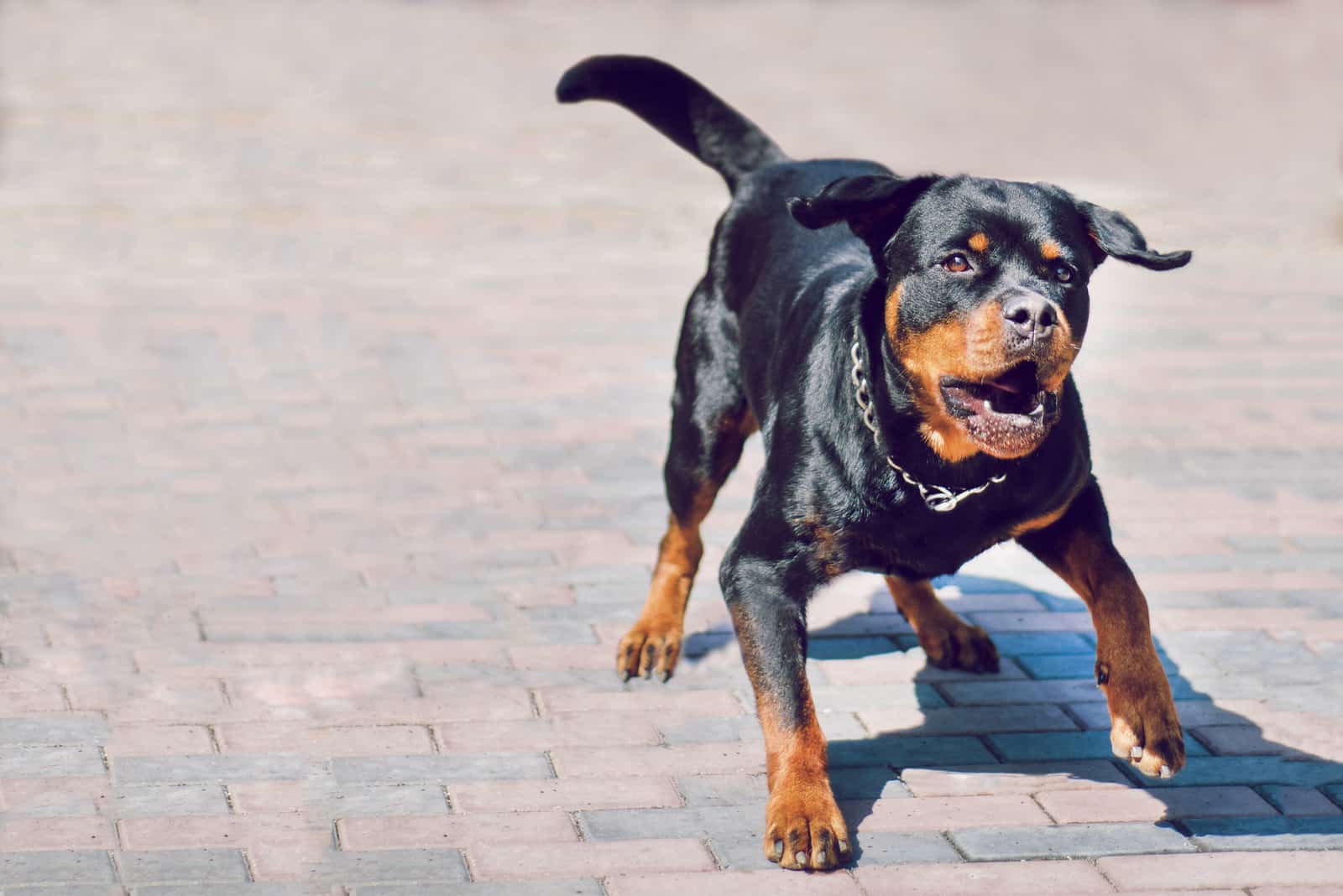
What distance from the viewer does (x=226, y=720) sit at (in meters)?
3.82

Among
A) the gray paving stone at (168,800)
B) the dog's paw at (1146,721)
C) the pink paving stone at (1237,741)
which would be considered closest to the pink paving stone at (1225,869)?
the dog's paw at (1146,721)

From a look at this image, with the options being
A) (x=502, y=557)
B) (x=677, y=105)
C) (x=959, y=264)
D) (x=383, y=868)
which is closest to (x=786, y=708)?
(x=383, y=868)

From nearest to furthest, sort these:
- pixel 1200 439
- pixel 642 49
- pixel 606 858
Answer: pixel 606 858
pixel 1200 439
pixel 642 49

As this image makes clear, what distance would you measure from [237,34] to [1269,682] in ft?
46.9

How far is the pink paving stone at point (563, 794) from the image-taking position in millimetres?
3457

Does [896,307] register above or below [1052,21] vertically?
above

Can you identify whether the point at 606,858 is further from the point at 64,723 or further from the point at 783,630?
the point at 64,723

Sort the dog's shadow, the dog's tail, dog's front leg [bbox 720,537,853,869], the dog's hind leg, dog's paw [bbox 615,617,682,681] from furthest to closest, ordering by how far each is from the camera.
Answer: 1. the dog's tail
2. the dog's hind leg
3. dog's paw [bbox 615,617,682,681]
4. the dog's shadow
5. dog's front leg [bbox 720,537,853,869]

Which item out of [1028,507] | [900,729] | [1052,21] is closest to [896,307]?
[1028,507]

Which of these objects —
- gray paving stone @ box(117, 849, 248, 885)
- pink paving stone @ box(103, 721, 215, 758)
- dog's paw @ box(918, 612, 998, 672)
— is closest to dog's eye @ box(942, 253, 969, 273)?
dog's paw @ box(918, 612, 998, 672)

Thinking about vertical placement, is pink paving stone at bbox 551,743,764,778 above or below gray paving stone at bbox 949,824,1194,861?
below

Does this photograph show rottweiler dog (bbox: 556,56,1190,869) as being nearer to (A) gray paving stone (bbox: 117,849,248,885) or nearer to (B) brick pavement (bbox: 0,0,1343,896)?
(B) brick pavement (bbox: 0,0,1343,896)

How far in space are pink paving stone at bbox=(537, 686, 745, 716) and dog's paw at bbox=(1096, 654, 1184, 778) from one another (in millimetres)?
941

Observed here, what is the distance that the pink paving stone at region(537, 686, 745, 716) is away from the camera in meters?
3.97
